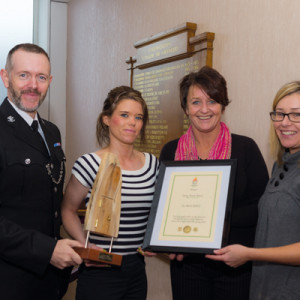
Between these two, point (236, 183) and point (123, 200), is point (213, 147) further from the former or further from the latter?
point (123, 200)

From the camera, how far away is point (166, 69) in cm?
296

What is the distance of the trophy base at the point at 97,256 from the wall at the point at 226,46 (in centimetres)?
104

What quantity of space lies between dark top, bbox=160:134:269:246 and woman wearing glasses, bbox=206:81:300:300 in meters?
0.16

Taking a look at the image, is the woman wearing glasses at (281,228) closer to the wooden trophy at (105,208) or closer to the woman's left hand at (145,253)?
the woman's left hand at (145,253)

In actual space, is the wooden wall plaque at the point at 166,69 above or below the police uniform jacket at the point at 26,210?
above

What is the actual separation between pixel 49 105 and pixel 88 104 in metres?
0.81

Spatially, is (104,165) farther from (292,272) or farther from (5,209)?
(292,272)

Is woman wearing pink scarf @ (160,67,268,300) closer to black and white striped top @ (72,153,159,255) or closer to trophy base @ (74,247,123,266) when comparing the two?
black and white striped top @ (72,153,159,255)

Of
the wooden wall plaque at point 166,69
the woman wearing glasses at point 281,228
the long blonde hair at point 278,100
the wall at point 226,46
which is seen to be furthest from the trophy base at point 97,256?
the wooden wall plaque at point 166,69

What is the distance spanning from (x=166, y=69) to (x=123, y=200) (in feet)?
4.74

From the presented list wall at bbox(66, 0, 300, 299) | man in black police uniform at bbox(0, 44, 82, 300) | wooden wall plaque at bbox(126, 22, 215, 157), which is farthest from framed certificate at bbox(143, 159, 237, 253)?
wooden wall plaque at bbox(126, 22, 215, 157)

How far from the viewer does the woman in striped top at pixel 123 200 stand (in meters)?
1.75

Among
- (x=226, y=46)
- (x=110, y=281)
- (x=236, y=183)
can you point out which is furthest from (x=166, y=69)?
(x=110, y=281)

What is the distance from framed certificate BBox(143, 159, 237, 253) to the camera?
1.64 meters
